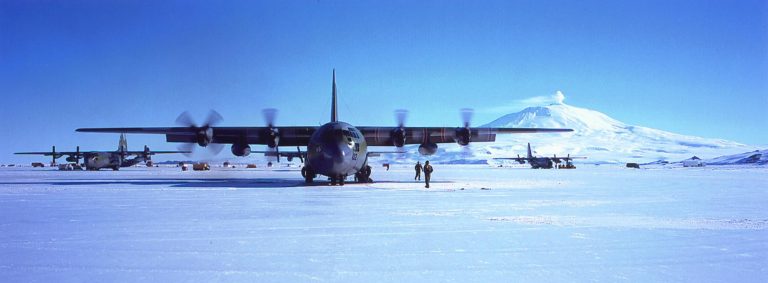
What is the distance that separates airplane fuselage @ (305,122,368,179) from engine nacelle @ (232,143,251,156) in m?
5.40

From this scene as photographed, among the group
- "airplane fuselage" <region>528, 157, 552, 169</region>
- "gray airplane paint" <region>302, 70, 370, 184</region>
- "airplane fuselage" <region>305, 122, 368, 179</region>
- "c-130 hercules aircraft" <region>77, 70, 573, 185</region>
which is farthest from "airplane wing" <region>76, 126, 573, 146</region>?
"airplane fuselage" <region>528, 157, 552, 169</region>

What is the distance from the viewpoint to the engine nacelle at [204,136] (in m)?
29.1

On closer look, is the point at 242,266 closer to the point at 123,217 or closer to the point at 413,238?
the point at 413,238

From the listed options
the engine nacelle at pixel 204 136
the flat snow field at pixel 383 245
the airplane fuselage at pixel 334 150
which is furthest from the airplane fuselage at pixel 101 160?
the flat snow field at pixel 383 245

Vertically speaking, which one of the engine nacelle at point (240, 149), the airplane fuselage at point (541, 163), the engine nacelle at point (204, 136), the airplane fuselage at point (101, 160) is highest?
the engine nacelle at point (204, 136)

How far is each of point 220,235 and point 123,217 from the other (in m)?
3.80

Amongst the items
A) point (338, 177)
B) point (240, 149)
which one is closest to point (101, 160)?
point (240, 149)

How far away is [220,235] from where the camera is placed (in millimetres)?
8562

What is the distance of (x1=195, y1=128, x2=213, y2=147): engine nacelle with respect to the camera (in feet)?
95.6

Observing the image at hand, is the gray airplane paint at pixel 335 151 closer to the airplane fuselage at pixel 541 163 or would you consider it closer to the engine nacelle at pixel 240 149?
the engine nacelle at pixel 240 149

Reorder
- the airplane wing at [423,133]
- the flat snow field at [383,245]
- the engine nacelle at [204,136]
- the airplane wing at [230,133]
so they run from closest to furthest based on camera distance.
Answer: the flat snow field at [383,245]
the engine nacelle at [204,136]
the airplane wing at [230,133]
the airplane wing at [423,133]

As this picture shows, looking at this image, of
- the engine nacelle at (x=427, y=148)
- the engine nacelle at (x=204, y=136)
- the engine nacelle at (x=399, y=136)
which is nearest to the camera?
the engine nacelle at (x=204, y=136)

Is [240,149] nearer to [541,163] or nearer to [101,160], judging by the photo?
[101,160]

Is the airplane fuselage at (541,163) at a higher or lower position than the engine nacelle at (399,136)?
lower
